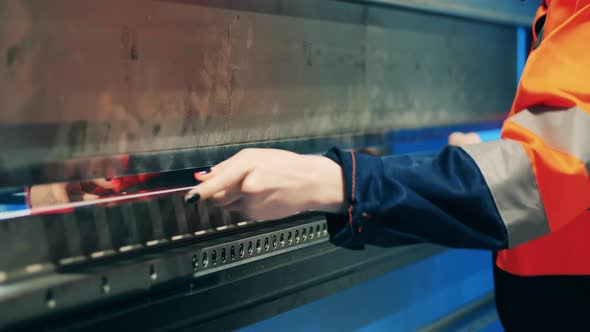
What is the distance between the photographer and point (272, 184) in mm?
743

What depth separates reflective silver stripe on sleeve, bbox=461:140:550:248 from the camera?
788 millimetres

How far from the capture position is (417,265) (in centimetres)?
164

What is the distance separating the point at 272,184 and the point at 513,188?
358mm

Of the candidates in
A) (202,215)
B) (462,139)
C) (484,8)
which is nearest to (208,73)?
(202,215)

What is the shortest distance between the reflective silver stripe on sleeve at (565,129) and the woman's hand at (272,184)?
33 centimetres

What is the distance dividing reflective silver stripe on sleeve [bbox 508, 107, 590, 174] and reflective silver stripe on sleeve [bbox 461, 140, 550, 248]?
5cm

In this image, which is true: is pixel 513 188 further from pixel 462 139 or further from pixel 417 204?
pixel 462 139

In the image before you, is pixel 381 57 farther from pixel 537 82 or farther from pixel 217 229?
pixel 217 229

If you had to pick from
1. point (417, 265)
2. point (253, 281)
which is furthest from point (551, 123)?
point (417, 265)

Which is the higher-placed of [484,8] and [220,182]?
[484,8]

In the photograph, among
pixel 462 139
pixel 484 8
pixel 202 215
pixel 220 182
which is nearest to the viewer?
pixel 220 182

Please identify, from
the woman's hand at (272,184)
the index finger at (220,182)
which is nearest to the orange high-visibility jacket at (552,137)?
the woman's hand at (272,184)

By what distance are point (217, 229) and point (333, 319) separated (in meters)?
0.53

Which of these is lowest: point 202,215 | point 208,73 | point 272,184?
point 202,215
